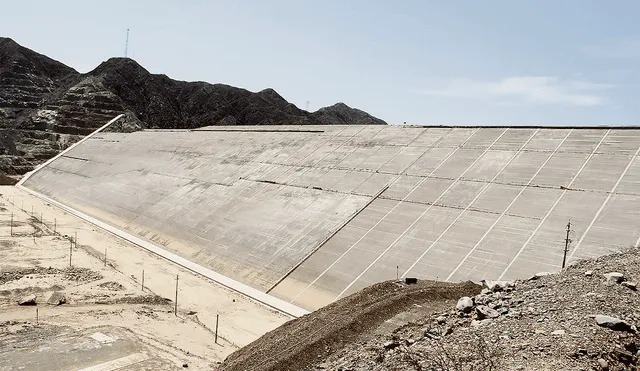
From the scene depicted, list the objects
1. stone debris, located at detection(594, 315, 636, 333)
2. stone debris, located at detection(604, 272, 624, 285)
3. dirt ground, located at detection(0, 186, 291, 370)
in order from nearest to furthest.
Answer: stone debris, located at detection(594, 315, 636, 333)
stone debris, located at detection(604, 272, 624, 285)
dirt ground, located at detection(0, 186, 291, 370)

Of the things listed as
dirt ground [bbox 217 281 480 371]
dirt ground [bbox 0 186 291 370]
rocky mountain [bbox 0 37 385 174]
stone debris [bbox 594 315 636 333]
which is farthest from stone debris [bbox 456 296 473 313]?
rocky mountain [bbox 0 37 385 174]

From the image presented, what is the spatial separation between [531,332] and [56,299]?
810 inches

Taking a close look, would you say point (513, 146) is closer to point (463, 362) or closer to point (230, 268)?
point (230, 268)

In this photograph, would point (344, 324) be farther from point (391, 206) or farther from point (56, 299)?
point (56, 299)

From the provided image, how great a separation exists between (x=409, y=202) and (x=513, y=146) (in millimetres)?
8700

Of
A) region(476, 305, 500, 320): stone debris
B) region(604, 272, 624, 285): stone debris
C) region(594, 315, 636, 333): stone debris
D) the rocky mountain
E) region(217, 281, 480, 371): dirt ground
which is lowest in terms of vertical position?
region(217, 281, 480, 371): dirt ground

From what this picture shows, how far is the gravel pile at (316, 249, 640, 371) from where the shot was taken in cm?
788

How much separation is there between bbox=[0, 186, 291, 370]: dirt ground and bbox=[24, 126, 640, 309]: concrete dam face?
102 inches

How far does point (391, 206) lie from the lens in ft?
90.6

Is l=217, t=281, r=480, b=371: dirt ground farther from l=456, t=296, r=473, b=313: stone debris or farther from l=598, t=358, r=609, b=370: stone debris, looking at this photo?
l=598, t=358, r=609, b=370: stone debris

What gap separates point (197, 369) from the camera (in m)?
16.0

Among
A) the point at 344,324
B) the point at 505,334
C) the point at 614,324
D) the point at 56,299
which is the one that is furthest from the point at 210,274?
the point at 614,324

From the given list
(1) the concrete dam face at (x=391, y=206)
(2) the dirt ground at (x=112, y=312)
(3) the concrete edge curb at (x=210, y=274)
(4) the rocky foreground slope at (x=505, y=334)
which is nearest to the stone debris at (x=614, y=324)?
(4) the rocky foreground slope at (x=505, y=334)

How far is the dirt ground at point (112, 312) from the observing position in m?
16.6
